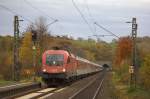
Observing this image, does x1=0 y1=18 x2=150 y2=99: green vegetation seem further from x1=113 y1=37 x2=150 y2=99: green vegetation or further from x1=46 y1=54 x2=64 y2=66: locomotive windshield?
x1=46 y1=54 x2=64 y2=66: locomotive windshield

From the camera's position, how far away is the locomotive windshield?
140ft

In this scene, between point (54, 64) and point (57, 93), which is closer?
point (57, 93)

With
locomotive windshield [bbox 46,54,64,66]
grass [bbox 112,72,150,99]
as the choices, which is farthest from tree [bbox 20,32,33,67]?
grass [bbox 112,72,150,99]

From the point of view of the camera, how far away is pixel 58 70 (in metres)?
42.4

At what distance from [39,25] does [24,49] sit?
8.88 meters

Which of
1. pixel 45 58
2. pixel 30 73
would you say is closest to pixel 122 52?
pixel 30 73

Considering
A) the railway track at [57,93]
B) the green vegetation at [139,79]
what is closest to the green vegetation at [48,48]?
the green vegetation at [139,79]

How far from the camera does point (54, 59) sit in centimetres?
4294

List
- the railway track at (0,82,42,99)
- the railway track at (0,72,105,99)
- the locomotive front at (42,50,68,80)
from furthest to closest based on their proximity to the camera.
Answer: the locomotive front at (42,50,68,80), the railway track at (0,72,105,99), the railway track at (0,82,42,99)

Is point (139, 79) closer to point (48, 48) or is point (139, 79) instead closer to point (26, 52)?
point (48, 48)

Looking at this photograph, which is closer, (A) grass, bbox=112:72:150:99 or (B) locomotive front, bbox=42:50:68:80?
(A) grass, bbox=112:72:150:99

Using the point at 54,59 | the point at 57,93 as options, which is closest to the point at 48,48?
the point at 54,59

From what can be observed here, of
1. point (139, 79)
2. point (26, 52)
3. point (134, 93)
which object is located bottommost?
point (134, 93)

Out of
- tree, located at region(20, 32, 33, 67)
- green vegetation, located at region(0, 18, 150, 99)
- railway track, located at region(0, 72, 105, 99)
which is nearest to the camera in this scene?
railway track, located at region(0, 72, 105, 99)
